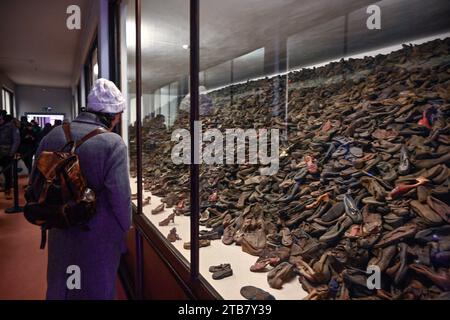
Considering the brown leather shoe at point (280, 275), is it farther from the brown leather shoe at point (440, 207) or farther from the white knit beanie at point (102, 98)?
the white knit beanie at point (102, 98)

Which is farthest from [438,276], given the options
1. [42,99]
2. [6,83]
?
[42,99]

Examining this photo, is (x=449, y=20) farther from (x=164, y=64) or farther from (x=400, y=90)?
(x=164, y=64)

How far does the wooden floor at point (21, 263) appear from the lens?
2381mm

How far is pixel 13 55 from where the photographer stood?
7617 millimetres

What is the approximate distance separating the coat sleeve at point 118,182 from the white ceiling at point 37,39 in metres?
3.36

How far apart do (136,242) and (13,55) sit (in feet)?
24.9

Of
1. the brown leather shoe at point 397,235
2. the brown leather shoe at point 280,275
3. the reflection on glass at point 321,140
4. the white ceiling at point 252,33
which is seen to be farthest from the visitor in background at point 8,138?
the brown leather shoe at point 397,235

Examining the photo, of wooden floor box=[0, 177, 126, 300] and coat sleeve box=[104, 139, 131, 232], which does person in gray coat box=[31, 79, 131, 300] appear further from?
wooden floor box=[0, 177, 126, 300]

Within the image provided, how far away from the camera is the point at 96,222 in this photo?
4.62ft
